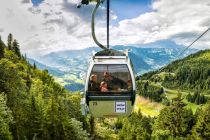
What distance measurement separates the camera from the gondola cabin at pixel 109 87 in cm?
2366

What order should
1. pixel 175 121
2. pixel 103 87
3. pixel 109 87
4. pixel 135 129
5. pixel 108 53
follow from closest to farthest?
pixel 108 53 → pixel 103 87 → pixel 109 87 → pixel 135 129 → pixel 175 121

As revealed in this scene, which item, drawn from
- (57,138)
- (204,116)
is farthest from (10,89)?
(204,116)

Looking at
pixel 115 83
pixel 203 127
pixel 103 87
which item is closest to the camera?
pixel 103 87

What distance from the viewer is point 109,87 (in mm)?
24734

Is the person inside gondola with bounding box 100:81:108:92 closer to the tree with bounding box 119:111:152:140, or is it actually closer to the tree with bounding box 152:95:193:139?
the tree with bounding box 119:111:152:140

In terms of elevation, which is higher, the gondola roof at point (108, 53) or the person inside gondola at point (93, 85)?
the gondola roof at point (108, 53)

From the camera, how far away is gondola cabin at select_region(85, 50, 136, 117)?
77.6 ft

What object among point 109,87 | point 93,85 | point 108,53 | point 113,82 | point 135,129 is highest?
point 108,53

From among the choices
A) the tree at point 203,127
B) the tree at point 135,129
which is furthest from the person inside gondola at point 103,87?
the tree at point 135,129

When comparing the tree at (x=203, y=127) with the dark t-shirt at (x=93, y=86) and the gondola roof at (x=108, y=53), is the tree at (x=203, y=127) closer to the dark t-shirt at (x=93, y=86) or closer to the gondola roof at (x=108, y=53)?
the dark t-shirt at (x=93, y=86)

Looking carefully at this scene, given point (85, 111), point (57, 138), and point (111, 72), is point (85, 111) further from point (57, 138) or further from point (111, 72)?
point (57, 138)

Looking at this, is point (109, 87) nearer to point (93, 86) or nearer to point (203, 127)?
point (93, 86)

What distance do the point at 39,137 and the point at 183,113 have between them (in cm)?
7320

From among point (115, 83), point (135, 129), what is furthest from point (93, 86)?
point (135, 129)
